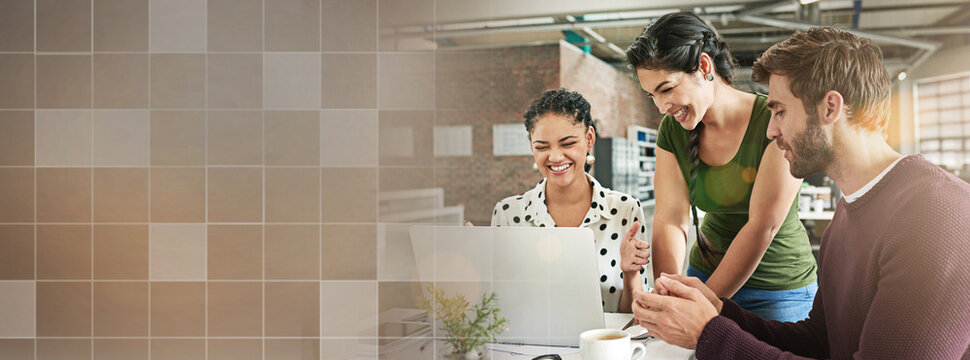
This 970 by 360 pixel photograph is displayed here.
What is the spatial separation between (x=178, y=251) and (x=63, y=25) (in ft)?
2.65

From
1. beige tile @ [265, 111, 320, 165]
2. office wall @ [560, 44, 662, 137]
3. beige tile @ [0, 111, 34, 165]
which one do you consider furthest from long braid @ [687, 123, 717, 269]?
beige tile @ [0, 111, 34, 165]

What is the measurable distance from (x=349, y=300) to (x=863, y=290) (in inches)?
53.2

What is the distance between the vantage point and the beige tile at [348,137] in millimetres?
1773

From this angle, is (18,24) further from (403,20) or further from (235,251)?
(403,20)

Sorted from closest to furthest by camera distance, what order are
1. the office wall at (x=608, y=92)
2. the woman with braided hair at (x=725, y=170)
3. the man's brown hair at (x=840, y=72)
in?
the man's brown hair at (x=840, y=72) < the woman with braided hair at (x=725, y=170) < the office wall at (x=608, y=92)

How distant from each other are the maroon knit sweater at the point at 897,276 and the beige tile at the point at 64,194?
6.13 ft

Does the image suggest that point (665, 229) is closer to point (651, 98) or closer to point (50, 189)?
point (651, 98)

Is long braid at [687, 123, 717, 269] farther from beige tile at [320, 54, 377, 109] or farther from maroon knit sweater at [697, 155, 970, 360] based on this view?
beige tile at [320, 54, 377, 109]

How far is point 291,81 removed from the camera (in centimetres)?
180

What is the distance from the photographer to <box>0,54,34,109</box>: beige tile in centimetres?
187

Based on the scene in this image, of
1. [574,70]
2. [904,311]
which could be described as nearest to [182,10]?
[574,70]

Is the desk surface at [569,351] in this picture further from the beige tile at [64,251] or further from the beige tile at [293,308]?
the beige tile at [64,251]

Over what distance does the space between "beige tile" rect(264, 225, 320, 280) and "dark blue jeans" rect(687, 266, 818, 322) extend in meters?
1.22

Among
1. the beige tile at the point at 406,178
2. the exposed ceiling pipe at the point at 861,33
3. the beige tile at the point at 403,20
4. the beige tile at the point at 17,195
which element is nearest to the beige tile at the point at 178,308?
the beige tile at the point at 17,195
